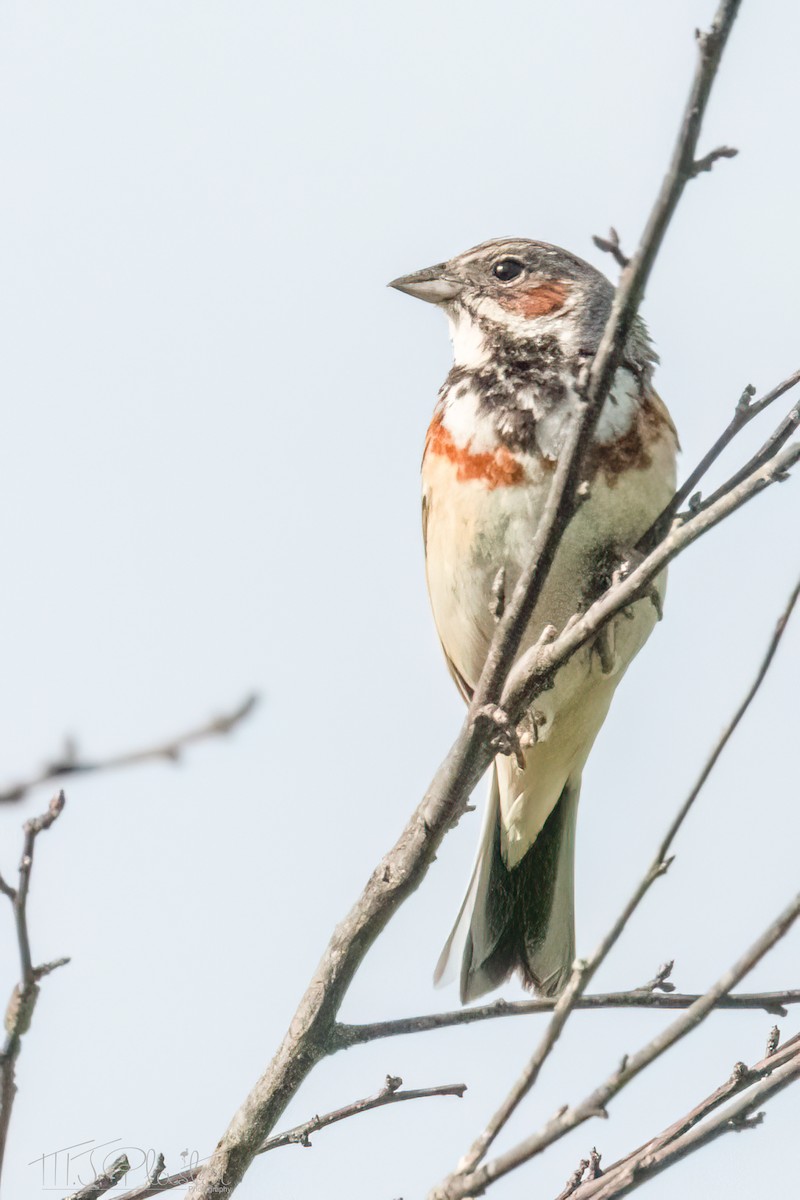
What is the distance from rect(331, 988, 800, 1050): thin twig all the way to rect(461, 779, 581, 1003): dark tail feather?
69.0 inches

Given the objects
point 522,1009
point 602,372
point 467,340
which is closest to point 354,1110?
point 522,1009

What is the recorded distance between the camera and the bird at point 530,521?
18.0 ft

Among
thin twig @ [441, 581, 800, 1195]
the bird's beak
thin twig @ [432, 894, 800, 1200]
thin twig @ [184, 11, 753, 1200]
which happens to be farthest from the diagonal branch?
the bird's beak

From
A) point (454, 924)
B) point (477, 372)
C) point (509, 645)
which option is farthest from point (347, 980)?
point (477, 372)

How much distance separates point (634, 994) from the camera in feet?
13.2

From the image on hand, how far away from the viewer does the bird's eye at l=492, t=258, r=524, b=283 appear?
21.8 feet

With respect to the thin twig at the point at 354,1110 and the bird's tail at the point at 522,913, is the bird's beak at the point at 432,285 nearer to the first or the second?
the bird's tail at the point at 522,913

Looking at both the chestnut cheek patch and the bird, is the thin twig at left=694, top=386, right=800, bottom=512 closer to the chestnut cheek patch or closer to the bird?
the bird

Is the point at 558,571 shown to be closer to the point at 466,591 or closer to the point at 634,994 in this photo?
the point at 466,591

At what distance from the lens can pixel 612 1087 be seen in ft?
9.25

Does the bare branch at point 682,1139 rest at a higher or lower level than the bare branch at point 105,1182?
lower

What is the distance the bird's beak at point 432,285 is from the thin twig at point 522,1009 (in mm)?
3563

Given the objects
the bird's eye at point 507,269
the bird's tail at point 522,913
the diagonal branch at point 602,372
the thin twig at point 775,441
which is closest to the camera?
the diagonal branch at point 602,372

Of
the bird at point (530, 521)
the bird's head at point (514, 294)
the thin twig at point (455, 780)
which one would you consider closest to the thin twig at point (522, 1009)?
the thin twig at point (455, 780)
